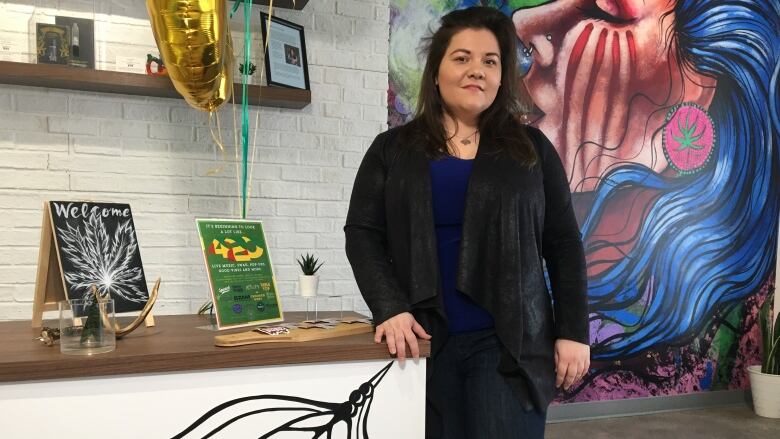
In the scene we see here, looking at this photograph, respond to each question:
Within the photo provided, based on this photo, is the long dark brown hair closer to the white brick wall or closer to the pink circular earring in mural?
the white brick wall

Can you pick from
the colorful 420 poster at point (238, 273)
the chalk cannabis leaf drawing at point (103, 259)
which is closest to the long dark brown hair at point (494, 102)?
the colorful 420 poster at point (238, 273)

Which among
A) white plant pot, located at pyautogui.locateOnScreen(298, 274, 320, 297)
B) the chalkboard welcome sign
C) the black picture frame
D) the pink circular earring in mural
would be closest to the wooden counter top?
the chalkboard welcome sign

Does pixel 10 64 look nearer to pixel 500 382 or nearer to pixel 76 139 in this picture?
pixel 76 139

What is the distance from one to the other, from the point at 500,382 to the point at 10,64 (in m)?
1.87

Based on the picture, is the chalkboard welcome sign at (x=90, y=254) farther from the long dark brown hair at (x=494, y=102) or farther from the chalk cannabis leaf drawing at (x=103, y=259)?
the long dark brown hair at (x=494, y=102)

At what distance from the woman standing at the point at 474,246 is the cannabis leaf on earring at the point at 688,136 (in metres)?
2.39

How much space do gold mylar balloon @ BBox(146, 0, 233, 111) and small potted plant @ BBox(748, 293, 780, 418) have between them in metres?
3.20

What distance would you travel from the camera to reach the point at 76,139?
2.35m

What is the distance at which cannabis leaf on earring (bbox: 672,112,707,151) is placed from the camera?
139 inches

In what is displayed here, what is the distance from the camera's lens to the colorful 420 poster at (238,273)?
1.44 metres

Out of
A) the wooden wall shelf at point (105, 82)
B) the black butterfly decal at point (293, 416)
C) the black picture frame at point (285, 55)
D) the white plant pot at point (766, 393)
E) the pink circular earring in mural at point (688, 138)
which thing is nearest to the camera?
the black butterfly decal at point (293, 416)

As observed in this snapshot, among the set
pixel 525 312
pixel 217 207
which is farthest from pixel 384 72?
pixel 525 312

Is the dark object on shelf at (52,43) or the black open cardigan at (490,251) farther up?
the dark object on shelf at (52,43)

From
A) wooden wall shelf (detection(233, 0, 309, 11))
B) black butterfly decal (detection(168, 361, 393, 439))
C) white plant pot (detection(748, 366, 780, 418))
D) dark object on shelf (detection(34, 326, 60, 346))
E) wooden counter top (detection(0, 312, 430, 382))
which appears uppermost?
wooden wall shelf (detection(233, 0, 309, 11))
